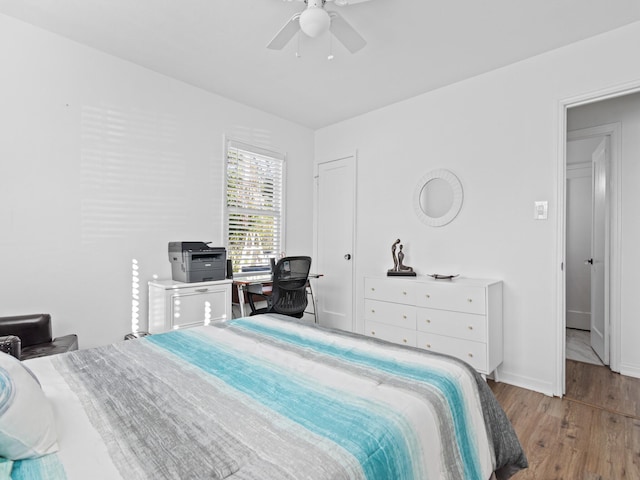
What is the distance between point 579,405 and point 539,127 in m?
2.20

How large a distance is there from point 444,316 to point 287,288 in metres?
1.48

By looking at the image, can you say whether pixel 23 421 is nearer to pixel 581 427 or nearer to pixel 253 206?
pixel 581 427

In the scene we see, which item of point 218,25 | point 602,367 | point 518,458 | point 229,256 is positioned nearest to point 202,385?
point 518,458

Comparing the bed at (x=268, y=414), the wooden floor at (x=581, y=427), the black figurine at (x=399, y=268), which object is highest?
the black figurine at (x=399, y=268)

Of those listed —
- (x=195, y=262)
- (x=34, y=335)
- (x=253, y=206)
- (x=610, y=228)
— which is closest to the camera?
(x=34, y=335)

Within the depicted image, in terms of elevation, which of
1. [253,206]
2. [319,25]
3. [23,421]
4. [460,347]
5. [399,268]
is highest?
[319,25]

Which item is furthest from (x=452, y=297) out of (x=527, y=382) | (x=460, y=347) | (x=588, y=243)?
(x=588, y=243)

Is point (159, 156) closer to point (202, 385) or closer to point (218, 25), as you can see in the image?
point (218, 25)

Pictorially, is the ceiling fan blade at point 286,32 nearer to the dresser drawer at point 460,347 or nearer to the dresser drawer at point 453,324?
the dresser drawer at point 453,324

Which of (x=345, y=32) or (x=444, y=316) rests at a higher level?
(x=345, y=32)

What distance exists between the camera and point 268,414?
95 centimetres

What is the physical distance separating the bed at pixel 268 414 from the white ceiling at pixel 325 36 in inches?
85.8

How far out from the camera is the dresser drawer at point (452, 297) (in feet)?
8.84

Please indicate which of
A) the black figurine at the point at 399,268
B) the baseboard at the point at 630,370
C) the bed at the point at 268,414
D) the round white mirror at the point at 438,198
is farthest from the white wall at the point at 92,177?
the baseboard at the point at 630,370
